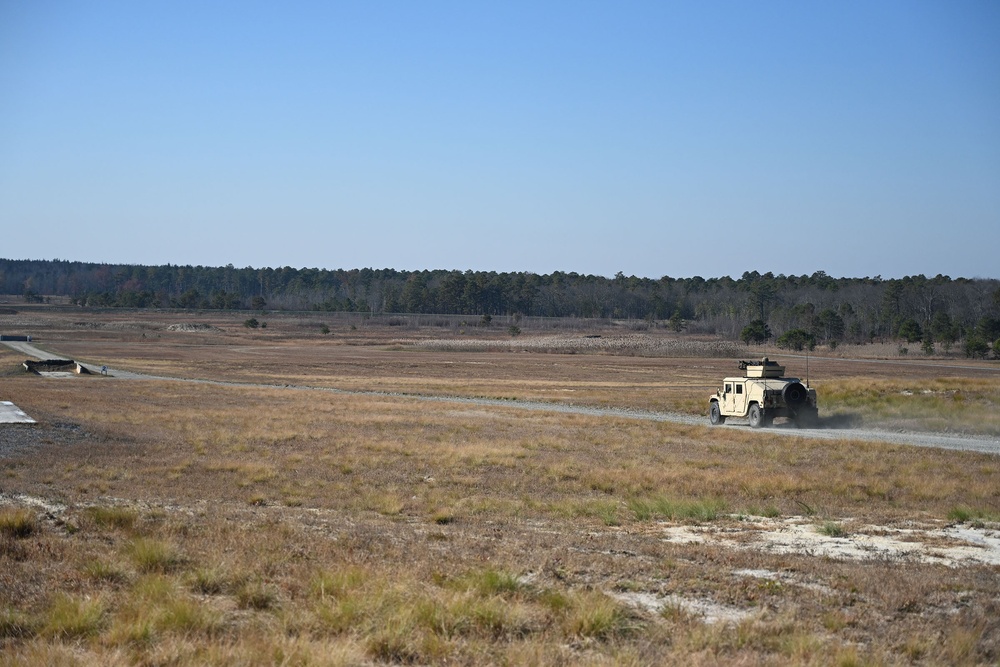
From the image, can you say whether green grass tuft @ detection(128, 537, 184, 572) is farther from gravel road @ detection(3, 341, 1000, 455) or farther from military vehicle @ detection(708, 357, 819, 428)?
military vehicle @ detection(708, 357, 819, 428)

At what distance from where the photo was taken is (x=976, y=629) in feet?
26.3

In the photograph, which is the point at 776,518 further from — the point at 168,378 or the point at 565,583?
the point at 168,378

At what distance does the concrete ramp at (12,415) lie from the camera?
3003cm

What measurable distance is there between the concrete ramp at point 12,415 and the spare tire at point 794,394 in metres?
28.1

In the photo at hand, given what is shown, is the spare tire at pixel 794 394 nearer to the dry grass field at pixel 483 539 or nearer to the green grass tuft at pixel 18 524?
the dry grass field at pixel 483 539

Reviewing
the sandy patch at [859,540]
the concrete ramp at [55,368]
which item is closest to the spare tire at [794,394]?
the sandy patch at [859,540]

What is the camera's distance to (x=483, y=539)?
12.3 metres

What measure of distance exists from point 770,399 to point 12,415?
28.9 m

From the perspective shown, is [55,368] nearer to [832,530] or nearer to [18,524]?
[18,524]

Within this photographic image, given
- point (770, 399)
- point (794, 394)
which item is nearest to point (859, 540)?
point (770, 399)

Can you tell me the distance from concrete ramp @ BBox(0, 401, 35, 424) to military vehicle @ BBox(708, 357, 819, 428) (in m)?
27.0

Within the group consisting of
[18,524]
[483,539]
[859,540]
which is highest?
[18,524]

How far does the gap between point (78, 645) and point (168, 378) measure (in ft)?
205

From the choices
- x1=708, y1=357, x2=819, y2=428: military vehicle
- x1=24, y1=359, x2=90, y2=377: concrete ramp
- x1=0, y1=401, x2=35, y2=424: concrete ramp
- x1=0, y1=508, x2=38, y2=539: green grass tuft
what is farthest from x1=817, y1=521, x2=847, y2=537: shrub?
x1=24, y1=359, x2=90, y2=377: concrete ramp
